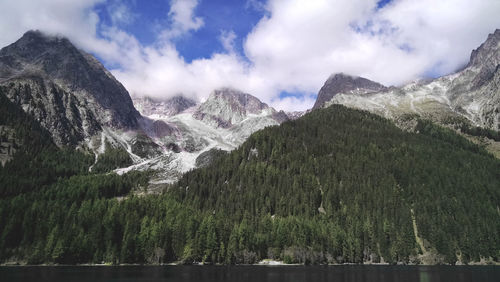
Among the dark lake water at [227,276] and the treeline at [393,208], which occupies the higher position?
the treeline at [393,208]

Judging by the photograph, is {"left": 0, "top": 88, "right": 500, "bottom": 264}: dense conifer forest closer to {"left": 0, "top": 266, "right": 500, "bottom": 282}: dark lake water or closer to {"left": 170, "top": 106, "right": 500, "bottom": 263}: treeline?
{"left": 170, "top": 106, "right": 500, "bottom": 263}: treeline

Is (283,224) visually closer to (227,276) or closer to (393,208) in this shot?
(393,208)

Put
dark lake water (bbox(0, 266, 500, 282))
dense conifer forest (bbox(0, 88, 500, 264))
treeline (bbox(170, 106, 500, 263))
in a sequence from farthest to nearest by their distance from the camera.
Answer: treeline (bbox(170, 106, 500, 263)) < dense conifer forest (bbox(0, 88, 500, 264)) < dark lake water (bbox(0, 266, 500, 282))

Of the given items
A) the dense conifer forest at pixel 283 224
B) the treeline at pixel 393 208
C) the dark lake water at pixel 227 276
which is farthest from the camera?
the treeline at pixel 393 208

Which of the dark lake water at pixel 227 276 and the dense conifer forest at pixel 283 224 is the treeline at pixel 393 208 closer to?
the dense conifer forest at pixel 283 224

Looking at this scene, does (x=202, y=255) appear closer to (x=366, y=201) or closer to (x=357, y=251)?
(x=357, y=251)

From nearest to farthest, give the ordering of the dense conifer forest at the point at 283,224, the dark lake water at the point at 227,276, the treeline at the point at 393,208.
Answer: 1. the dark lake water at the point at 227,276
2. the dense conifer forest at the point at 283,224
3. the treeline at the point at 393,208

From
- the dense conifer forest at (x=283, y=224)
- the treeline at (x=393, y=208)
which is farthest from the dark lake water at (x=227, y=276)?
the treeline at (x=393, y=208)

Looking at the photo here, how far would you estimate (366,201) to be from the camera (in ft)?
587

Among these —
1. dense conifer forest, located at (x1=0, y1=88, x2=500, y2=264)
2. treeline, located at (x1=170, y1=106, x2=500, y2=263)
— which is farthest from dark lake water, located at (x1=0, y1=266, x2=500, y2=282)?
treeline, located at (x1=170, y1=106, x2=500, y2=263)

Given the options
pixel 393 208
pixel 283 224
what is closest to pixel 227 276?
pixel 283 224

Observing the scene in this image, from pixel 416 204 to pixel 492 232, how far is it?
31.7 metres

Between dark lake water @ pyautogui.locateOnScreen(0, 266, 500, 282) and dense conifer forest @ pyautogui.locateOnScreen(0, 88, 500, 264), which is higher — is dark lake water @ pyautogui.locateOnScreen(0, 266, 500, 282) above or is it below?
below

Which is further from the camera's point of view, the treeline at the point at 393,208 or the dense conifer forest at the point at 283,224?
the treeline at the point at 393,208
